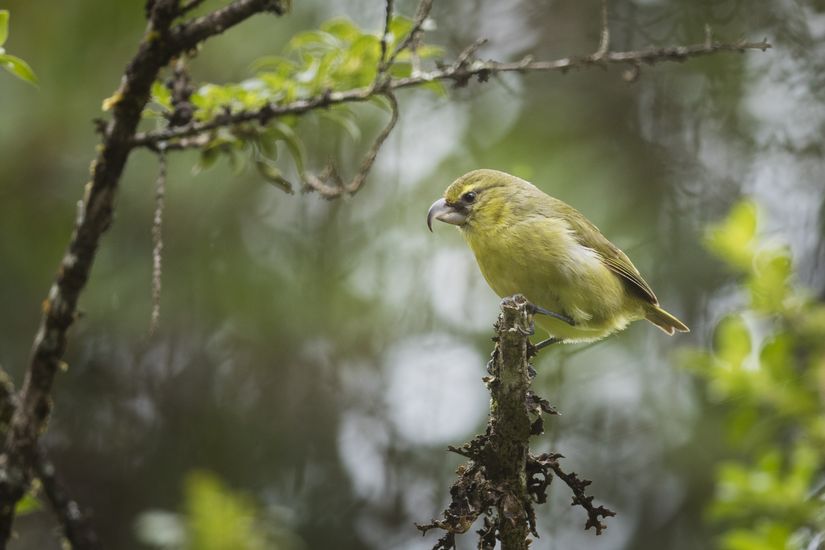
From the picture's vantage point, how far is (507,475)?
228 cm

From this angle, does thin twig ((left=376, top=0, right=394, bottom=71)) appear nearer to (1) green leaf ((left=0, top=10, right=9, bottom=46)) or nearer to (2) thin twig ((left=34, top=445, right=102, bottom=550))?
(1) green leaf ((left=0, top=10, right=9, bottom=46))

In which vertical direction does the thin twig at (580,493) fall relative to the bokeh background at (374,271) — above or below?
below

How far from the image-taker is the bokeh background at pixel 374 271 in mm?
5559

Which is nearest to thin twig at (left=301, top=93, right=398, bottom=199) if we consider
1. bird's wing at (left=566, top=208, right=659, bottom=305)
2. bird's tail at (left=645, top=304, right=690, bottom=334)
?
bird's wing at (left=566, top=208, right=659, bottom=305)

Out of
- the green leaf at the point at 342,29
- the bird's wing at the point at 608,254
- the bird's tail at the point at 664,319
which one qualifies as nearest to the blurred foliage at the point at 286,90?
the green leaf at the point at 342,29

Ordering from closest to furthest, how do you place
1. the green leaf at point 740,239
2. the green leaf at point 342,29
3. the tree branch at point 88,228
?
the tree branch at point 88,228 < the green leaf at point 342,29 < the green leaf at point 740,239

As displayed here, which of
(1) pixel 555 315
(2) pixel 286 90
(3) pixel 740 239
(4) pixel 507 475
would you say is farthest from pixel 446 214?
(4) pixel 507 475

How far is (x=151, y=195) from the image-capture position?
18.4 feet

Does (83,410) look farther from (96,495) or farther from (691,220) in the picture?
(691,220)

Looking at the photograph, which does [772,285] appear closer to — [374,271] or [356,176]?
[356,176]

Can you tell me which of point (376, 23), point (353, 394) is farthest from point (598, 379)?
point (376, 23)

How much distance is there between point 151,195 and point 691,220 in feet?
11.5

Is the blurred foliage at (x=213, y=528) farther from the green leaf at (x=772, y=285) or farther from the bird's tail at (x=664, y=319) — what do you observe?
the bird's tail at (x=664, y=319)

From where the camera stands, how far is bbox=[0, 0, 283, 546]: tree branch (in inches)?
81.4
